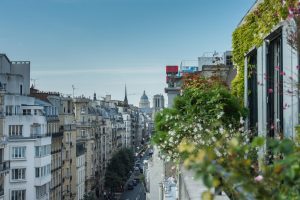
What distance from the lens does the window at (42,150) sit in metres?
47.4

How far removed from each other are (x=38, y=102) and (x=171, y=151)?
40246 mm

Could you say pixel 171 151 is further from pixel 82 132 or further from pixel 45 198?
pixel 82 132

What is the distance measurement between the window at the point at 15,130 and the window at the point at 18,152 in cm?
129

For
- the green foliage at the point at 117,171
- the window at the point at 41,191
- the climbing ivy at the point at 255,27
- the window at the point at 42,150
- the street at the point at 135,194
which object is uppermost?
the climbing ivy at the point at 255,27

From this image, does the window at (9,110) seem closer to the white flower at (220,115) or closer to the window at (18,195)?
the window at (18,195)

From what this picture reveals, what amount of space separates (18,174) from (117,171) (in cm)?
4554

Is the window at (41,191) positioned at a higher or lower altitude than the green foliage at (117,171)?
higher

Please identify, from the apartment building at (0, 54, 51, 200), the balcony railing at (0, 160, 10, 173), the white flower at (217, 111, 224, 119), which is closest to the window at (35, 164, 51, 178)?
the apartment building at (0, 54, 51, 200)

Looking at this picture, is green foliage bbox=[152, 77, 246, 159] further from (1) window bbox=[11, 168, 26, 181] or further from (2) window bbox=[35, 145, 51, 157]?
(2) window bbox=[35, 145, 51, 157]

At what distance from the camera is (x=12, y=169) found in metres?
45.8

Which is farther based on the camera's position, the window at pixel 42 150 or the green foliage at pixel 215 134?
the window at pixel 42 150

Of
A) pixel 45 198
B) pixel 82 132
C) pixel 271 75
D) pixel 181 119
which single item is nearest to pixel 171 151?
pixel 181 119

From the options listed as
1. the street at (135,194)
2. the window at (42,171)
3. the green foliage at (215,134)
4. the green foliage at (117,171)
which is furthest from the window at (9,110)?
the street at (135,194)

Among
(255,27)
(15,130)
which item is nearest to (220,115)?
(255,27)
